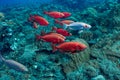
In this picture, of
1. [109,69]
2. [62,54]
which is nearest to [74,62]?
[62,54]

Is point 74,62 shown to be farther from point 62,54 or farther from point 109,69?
point 109,69

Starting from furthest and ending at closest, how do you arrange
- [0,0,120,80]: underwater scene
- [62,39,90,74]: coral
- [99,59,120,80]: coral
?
1. [62,39,90,74]: coral
2. [99,59,120,80]: coral
3. [0,0,120,80]: underwater scene

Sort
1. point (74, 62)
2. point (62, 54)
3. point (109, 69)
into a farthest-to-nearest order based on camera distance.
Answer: point (62, 54) → point (74, 62) → point (109, 69)

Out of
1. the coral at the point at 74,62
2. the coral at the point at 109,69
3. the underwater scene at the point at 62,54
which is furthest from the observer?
the coral at the point at 74,62

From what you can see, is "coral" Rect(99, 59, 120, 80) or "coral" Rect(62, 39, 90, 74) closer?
"coral" Rect(99, 59, 120, 80)

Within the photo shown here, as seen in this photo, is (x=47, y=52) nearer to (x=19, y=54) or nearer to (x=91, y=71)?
(x=19, y=54)

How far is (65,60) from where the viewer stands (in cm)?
717

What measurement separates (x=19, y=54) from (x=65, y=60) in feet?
6.87

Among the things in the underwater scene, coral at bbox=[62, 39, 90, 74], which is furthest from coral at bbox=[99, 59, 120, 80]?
coral at bbox=[62, 39, 90, 74]

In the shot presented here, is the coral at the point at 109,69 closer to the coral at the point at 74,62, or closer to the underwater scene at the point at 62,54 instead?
the underwater scene at the point at 62,54

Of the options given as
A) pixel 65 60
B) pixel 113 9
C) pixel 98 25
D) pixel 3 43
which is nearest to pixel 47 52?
pixel 65 60

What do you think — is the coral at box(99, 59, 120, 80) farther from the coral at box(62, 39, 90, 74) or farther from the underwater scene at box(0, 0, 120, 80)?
the coral at box(62, 39, 90, 74)

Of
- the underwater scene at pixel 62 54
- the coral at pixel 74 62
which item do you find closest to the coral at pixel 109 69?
the underwater scene at pixel 62 54

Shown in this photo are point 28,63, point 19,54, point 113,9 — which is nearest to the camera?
point 28,63
